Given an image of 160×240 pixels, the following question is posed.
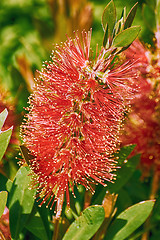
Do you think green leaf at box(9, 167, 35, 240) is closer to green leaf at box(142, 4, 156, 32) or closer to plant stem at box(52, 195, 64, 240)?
plant stem at box(52, 195, 64, 240)

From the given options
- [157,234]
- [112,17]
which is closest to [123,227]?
[157,234]

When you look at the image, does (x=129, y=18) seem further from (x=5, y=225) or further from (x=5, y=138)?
(x=5, y=225)

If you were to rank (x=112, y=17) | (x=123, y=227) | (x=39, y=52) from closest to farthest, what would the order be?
(x=112, y=17) < (x=123, y=227) < (x=39, y=52)

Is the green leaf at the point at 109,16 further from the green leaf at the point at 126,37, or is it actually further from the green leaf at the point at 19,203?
the green leaf at the point at 19,203

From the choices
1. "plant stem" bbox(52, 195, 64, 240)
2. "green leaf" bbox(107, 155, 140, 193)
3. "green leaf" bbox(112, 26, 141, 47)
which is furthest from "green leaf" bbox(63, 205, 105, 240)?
"green leaf" bbox(112, 26, 141, 47)

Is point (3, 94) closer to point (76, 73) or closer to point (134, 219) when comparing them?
point (76, 73)

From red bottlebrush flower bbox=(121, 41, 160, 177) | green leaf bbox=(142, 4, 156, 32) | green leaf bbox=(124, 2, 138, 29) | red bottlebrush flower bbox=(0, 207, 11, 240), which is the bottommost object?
red bottlebrush flower bbox=(0, 207, 11, 240)

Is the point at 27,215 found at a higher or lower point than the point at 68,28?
lower
